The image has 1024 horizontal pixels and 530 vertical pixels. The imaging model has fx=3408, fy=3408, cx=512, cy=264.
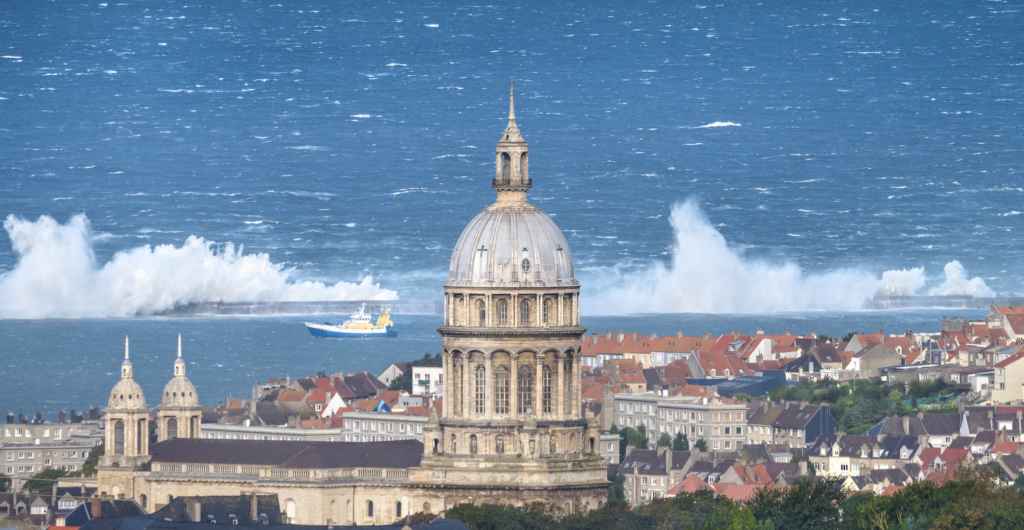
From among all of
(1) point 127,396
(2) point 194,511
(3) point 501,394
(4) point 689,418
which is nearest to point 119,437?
(1) point 127,396

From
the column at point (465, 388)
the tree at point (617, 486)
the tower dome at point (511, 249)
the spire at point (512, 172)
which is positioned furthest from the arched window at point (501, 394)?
the tree at point (617, 486)

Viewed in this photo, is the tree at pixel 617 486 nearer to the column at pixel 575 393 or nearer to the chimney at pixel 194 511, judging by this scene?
the column at pixel 575 393

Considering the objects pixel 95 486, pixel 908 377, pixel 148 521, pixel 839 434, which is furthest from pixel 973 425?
pixel 148 521

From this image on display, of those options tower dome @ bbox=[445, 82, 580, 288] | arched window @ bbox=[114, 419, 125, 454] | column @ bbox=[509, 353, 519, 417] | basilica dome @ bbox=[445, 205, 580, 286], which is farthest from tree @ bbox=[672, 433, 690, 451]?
column @ bbox=[509, 353, 519, 417]

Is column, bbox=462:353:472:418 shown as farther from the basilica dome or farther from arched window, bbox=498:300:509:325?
the basilica dome

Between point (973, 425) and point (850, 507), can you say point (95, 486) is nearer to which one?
point (850, 507)

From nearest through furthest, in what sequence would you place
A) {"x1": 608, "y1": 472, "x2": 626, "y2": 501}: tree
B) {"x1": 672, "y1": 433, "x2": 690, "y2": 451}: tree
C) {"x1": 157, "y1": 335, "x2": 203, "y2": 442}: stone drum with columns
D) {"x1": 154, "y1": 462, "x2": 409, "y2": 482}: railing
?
{"x1": 154, "y1": 462, "x2": 409, "y2": 482}: railing < {"x1": 157, "y1": 335, "x2": 203, "y2": 442}: stone drum with columns < {"x1": 608, "y1": 472, "x2": 626, "y2": 501}: tree < {"x1": 672, "y1": 433, "x2": 690, "y2": 451}: tree
